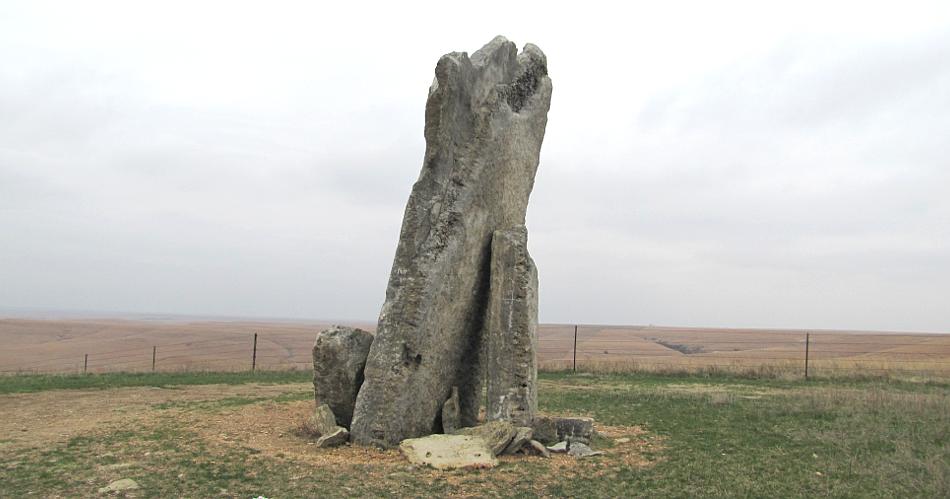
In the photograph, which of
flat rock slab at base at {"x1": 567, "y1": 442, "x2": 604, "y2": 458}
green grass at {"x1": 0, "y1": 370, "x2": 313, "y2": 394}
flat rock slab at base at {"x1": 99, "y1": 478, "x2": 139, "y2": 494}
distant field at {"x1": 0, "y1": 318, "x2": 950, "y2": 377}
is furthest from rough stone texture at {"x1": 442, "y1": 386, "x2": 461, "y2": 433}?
distant field at {"x1": 0, "y1": 318, "x2": 950, "y2": 377}

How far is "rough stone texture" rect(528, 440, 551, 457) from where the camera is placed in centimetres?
859

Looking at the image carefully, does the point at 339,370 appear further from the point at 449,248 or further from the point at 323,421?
the point at 449,248

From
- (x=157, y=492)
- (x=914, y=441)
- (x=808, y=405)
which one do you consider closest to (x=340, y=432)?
(x=157, y=492)

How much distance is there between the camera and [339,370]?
994 centimetres

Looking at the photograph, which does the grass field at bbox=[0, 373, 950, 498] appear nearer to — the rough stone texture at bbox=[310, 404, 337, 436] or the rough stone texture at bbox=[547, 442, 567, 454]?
the rough stone texture at bbox=[310, 404, 337, 436]

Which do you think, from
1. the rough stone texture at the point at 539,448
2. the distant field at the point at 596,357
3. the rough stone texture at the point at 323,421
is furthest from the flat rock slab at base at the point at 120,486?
the distant field at the point at 596,357

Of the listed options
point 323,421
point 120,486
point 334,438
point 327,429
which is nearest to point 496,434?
point 334,438

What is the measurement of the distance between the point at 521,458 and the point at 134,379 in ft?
41.7

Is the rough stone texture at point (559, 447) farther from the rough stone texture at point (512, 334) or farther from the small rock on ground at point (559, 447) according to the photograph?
the rough stone texture at point (512, 334)

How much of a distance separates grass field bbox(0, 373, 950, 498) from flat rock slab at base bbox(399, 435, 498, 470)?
0.63ft

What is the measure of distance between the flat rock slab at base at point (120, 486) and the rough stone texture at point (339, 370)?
3.33m

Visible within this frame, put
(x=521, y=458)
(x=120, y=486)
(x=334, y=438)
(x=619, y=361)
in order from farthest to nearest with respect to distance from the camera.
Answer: (x=619, y=361) → (x=334, y=438) → (x=521, y=458) → (x=120, y=486)

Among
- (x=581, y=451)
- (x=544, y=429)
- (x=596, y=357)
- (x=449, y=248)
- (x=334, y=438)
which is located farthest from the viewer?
(x=596, y=357)

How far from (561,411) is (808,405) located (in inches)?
187
